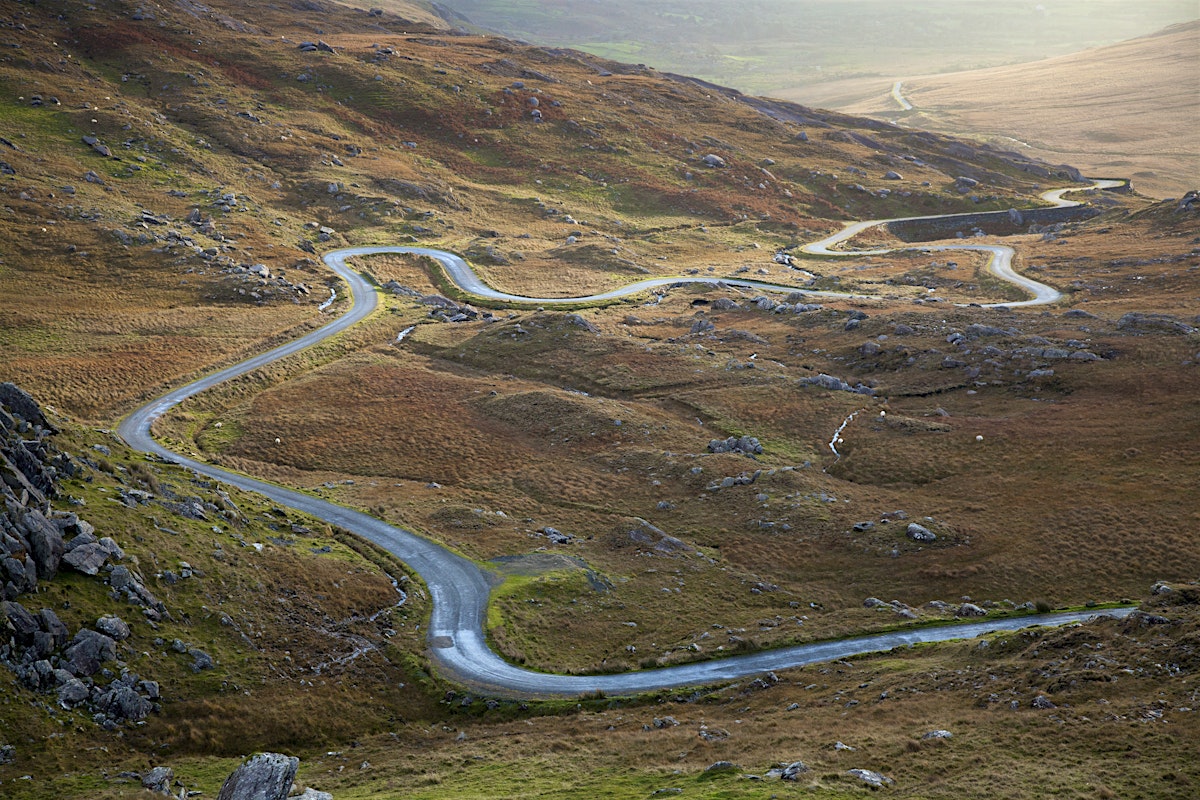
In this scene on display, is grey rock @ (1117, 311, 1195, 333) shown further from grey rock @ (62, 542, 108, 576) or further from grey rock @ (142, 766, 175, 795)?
grey rock @ (142, 766, 175, 795)

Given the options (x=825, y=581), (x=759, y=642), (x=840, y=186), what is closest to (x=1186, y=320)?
(x=825, y=581)

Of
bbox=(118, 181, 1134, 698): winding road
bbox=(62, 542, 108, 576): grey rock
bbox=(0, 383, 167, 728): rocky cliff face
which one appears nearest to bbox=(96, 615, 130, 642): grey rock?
bbox=(0, 383, 167, 728): rocky cliff face

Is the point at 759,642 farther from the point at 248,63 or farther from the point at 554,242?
the point at 248,63

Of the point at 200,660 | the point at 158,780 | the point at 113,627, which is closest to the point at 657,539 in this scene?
the point at 200,660

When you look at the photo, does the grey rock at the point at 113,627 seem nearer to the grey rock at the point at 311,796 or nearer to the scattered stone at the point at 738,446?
the grey rock at the point at 311,796

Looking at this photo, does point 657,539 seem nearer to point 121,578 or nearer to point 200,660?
point 200,660

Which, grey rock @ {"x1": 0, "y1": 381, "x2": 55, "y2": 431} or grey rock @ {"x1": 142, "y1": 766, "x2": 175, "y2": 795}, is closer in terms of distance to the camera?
grey rock @ {"x1": 142, "y1": 766, "x2": 175, "y2": 795}
